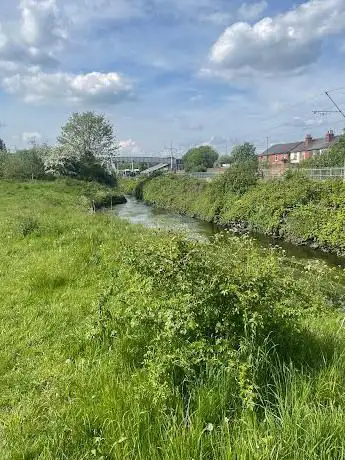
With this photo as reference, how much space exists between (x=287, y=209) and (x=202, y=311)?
27.5m

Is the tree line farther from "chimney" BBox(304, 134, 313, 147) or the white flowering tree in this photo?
"chimney" BBox(304, 134, 313, 147)

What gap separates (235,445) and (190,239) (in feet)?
8.50

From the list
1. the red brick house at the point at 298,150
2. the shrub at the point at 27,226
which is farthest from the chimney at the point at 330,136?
the shrub at the point at 27,226

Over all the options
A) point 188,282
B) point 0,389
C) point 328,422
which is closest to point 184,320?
point 188,282

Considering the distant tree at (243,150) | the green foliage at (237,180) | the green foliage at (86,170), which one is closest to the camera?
the green foliage at (237,180)

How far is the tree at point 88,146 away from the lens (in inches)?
2474

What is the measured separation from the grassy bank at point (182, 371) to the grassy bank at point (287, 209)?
20.3m

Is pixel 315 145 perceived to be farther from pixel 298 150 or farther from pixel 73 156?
pixel 73 156

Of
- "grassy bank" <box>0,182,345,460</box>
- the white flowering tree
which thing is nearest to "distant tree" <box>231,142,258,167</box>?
the white flowering tree

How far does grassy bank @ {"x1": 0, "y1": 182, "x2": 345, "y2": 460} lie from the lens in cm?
326

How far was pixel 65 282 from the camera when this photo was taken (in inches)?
318

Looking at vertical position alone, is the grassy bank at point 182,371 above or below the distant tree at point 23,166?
below

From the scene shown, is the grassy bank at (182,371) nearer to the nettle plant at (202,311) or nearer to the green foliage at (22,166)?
the nettle plant at (202,311)

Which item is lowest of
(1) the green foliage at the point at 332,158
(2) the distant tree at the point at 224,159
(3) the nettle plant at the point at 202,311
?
(3) the nettle plant at the point at 202,311
